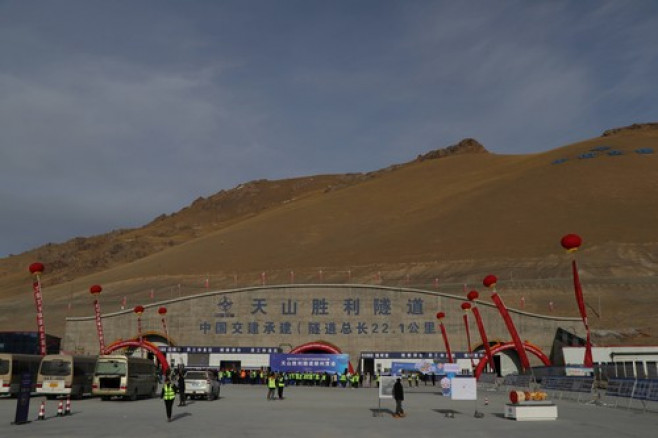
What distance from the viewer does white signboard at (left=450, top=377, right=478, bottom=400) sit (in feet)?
82.3

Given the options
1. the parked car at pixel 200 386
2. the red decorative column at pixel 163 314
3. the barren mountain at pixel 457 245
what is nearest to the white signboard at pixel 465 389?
the parked car at pixel 200 386

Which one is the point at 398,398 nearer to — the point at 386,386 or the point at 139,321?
the point at 386,386

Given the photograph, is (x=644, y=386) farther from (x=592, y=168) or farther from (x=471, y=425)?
(x=592, y=168)

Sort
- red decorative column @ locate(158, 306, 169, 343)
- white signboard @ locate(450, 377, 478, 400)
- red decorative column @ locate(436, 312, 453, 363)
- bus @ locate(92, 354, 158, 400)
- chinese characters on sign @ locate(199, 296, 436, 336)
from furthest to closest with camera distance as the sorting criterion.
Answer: red decorative column @ locate(158, 306, 169, 343) → chinese characters on sign @ locate(199, 296, 436, 336) → red decorative column @ locate(436, 312, 453, 363) → bus @ locate(92, 354, 158, 400) → white signboard @ locate(450, 377, 478, 400)

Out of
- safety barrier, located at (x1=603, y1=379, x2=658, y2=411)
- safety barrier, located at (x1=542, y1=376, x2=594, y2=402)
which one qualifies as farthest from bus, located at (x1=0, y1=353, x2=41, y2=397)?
safety barrier, located at (x1=603, y1=379, x2=658, y2=411)

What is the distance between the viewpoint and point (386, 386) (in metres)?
24.7

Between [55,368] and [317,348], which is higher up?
[317,348]

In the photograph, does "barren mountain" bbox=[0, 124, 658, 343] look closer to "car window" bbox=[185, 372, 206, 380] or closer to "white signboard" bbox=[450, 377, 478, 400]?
"white signboard" bbox=[450, 377, 478, 400]

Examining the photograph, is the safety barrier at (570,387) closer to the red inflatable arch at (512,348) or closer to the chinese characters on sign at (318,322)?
the red inflatable arch at (512,348)

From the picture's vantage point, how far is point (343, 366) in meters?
53.2

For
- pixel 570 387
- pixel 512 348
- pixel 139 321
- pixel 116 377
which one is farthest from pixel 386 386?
pixel 139 321

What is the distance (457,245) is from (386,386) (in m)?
79.4

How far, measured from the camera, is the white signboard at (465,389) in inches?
988

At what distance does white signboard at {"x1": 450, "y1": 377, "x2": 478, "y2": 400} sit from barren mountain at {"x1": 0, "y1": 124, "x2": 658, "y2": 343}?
42426mm
